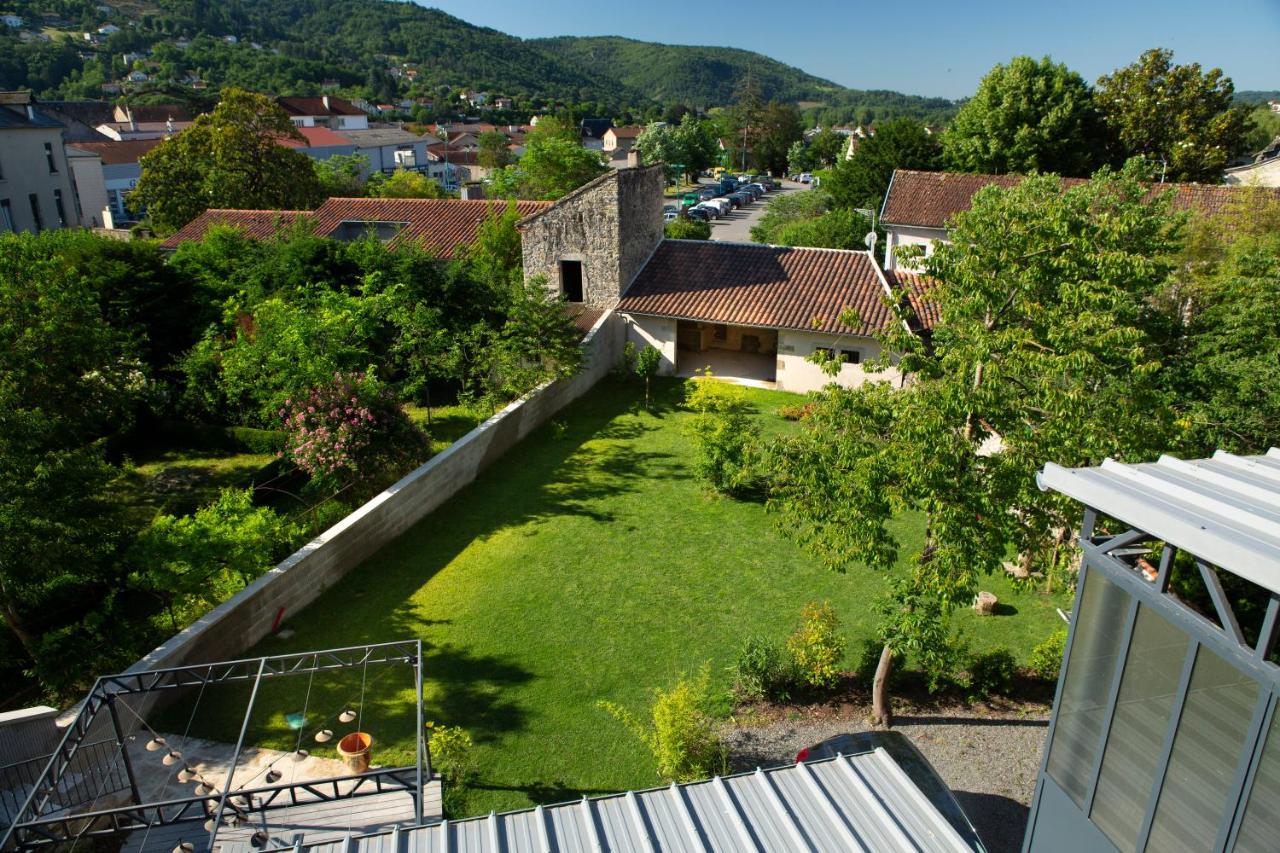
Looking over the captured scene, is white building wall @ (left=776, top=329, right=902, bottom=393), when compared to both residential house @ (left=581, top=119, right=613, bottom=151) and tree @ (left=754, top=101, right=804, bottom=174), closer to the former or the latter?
tree @ (left=754, top=101, right=804, bottom=174)

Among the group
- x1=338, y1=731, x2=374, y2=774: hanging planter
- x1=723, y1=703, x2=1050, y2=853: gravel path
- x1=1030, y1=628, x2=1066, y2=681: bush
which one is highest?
x1=338, y1=731, x2=374, y2=774: hanging planter

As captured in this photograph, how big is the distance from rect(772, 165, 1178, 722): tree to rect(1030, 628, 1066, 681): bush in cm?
205

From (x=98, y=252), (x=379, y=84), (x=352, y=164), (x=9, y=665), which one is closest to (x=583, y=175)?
(x=352, y=164)

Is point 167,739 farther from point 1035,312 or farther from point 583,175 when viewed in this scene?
point 583,175

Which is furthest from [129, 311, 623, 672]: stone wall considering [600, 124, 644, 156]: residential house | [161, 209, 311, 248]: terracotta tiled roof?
[600, 124, 644, 156]: residential house

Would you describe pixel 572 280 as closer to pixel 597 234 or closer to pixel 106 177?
pixel 597 234

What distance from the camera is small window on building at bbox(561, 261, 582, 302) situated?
83.4 feet

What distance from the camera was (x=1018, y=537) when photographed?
9.28 metres

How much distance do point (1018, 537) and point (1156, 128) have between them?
41.3 metres

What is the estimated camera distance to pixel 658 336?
24984 millimetres

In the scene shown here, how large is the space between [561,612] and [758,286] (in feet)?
48.3

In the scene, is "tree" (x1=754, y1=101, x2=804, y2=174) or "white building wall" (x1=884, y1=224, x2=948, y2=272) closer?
"white building wall" (x1=884, y1=224, x2=948, y2=272)

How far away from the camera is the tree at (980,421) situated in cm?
888

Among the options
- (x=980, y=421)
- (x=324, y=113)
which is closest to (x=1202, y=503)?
(x=980, y=421)
